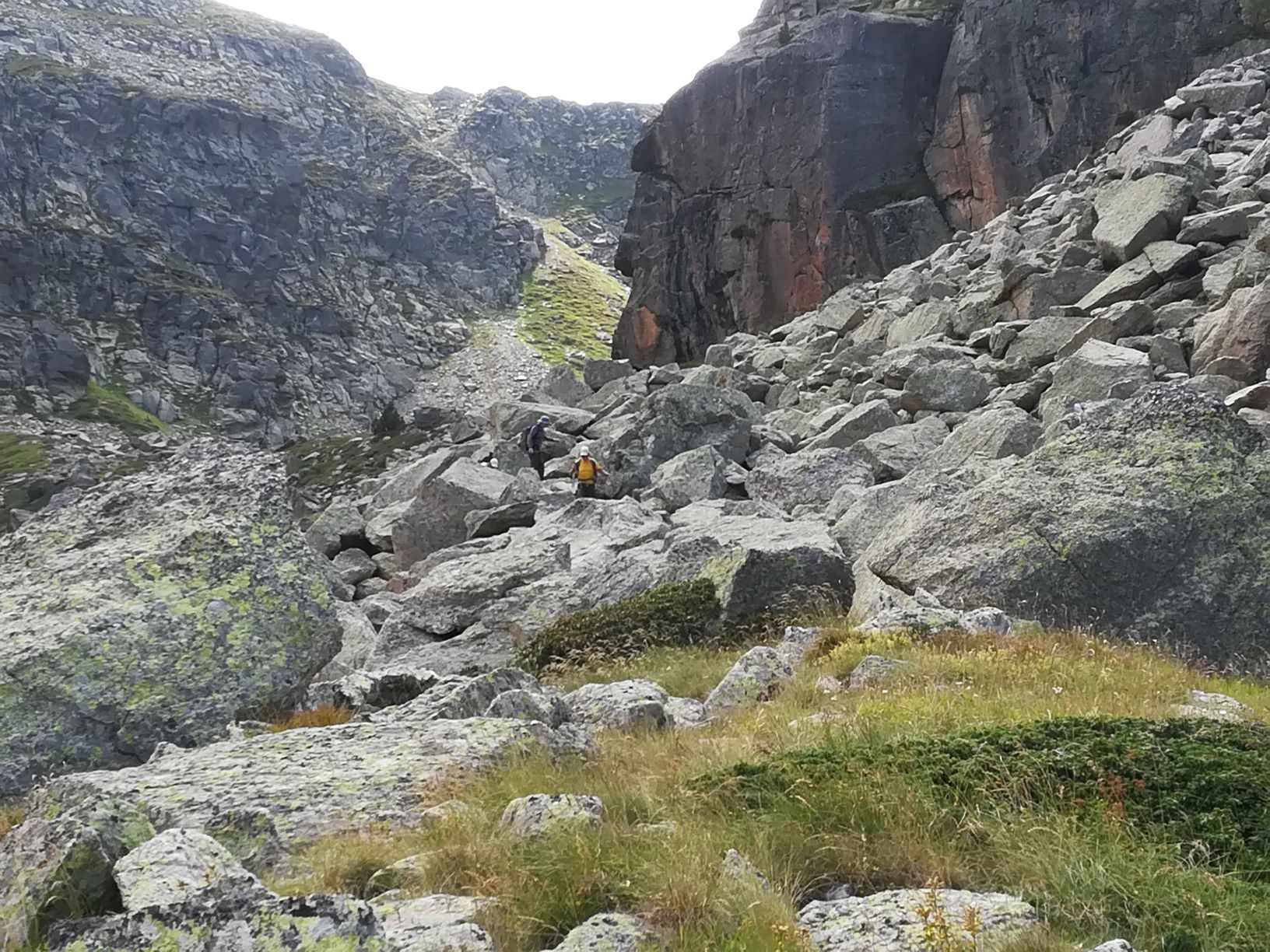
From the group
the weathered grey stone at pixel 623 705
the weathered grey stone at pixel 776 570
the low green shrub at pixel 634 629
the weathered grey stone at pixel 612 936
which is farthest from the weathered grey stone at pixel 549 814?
the weathered grey stone at pixel 776 570

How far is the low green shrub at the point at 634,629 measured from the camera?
1280 centimetres

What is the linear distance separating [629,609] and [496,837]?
8.52 meters

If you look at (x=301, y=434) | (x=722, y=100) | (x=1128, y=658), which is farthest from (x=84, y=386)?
(x=1128, y=658)

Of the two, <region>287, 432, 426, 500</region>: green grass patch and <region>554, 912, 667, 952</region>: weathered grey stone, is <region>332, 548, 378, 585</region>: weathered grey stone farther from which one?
<region>287, 432, 426, 500</region>: green grass patch

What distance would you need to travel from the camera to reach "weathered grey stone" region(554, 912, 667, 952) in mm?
4062

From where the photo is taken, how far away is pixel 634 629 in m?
13.1

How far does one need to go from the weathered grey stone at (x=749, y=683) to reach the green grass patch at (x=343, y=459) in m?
42.0

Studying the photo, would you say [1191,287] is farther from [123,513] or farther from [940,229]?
[940,229]

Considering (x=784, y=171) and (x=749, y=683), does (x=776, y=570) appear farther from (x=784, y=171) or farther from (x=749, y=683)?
(x=784, y=171)

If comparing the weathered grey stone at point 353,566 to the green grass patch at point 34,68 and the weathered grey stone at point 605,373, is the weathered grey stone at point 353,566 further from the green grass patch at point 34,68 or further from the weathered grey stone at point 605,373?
the green grass patch at point 34,68

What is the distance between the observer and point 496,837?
5195 millimetres

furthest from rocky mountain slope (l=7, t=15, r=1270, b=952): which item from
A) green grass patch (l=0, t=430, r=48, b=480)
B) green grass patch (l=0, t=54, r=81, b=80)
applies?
green grass patch (l=0, t=54, r=81, b=80)

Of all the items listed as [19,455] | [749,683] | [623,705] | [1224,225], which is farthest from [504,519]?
[19,455]

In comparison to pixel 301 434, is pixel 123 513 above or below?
above
